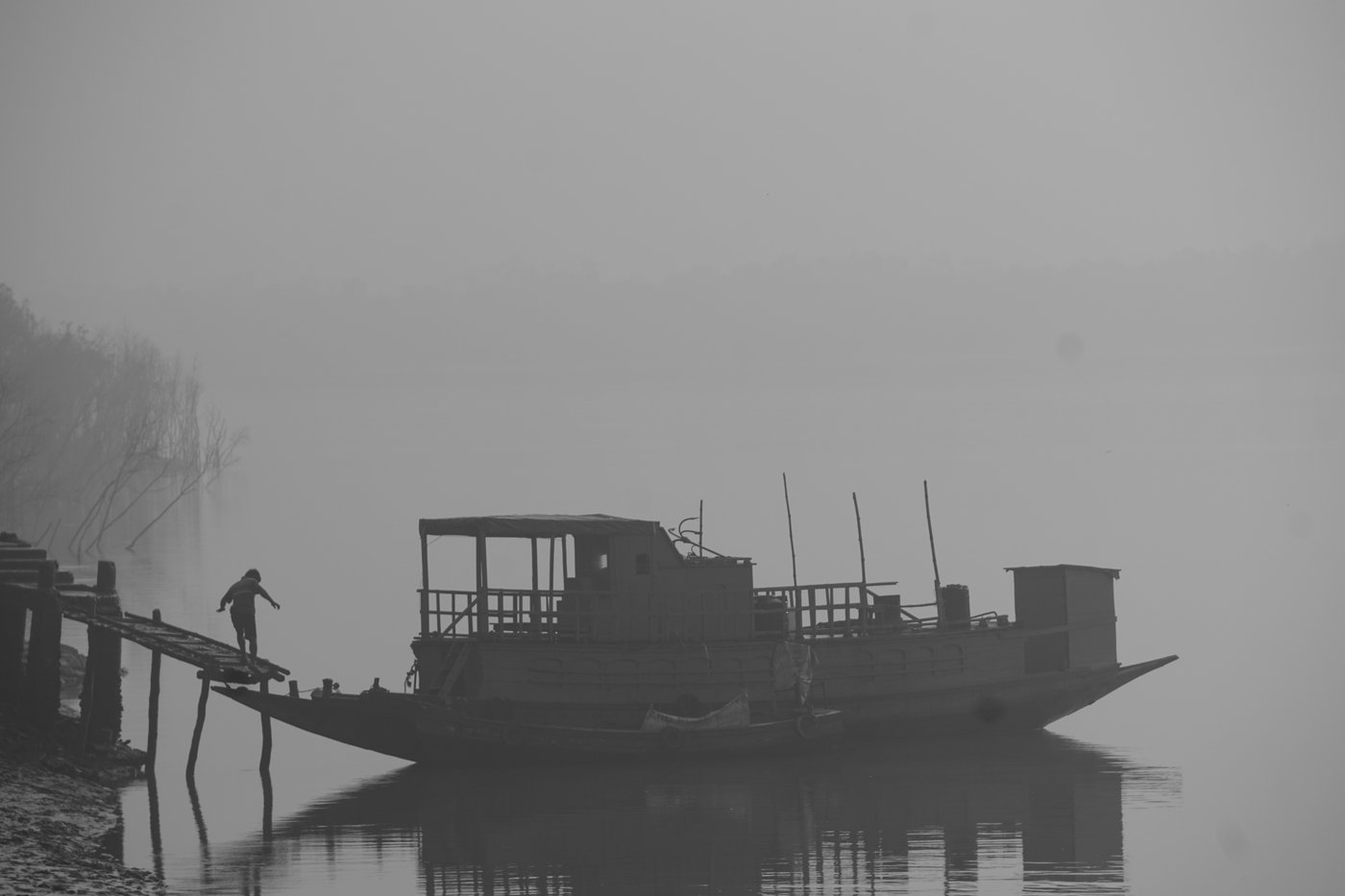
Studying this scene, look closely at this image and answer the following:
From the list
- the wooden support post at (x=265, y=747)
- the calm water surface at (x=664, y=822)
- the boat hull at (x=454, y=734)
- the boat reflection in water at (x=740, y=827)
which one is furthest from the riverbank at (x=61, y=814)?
the boat hull at (x=454, y=734)

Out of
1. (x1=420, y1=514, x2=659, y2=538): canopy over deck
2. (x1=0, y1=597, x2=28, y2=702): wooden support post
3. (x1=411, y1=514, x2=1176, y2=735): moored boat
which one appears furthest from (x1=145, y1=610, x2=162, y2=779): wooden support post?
(x1=420, y1=514, x2=659, y2=538): canopy over deck

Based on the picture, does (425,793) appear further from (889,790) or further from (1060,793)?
(1060,793)

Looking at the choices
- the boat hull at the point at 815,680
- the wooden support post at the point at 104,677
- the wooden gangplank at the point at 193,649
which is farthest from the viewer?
the boat hull at the point at 815,680

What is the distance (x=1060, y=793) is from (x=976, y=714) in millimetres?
4007

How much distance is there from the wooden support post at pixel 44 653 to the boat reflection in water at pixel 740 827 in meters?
4.76

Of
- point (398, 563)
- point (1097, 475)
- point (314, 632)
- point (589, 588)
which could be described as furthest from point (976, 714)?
point (1097, 475)

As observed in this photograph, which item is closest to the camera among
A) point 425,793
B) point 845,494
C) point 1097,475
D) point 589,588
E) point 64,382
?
point 425,793

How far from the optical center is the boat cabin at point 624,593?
Result: 31.2 meters

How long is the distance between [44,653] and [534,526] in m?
8.40

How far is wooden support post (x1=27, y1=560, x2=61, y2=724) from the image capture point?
2930cm

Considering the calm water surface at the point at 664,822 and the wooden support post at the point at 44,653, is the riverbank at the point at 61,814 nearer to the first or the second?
the wooden support post at the point at 44,653

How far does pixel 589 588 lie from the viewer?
32031mm

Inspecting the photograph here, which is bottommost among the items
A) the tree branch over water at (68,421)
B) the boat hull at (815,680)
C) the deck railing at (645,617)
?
the boat hull at (815,680)

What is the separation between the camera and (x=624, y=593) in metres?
31.5
